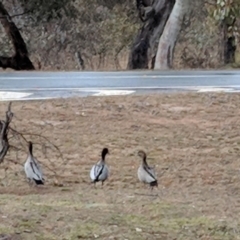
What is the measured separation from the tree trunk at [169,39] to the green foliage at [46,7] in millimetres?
3487

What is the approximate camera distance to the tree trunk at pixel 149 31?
1259 inches

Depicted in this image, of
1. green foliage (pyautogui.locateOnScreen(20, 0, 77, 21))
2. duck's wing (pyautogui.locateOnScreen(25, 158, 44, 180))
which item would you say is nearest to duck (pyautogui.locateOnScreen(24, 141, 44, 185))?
duck's wing (pyautogui.locateOnScreen(25, 158, 44, 180))

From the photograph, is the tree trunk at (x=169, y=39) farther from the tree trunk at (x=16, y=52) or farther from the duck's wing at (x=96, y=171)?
the duck's wing at (x=96, y=171)

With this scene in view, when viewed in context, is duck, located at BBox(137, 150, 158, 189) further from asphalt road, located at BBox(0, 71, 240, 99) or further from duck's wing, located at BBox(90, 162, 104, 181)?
asphalt road, located at BBox(0, 71, 240, 99)

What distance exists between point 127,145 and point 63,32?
80.1ft

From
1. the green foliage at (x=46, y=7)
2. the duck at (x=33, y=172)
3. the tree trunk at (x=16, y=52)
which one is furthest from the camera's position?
the green foliage at (x=46, y=7)

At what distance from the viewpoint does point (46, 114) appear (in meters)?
14.3

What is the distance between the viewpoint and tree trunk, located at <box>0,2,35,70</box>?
30219mm

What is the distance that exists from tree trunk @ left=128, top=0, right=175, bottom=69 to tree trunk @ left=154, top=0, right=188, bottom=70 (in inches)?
55.1

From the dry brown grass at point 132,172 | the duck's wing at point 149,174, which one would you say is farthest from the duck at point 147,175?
the dry brown grass at point 132,172

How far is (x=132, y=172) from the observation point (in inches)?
496

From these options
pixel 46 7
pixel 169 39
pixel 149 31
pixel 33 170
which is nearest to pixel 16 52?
pixel 46 7

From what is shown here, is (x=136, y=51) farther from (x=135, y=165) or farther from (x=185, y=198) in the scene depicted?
(x=185, y=198)

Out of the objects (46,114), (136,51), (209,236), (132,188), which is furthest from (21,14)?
(209,236)
